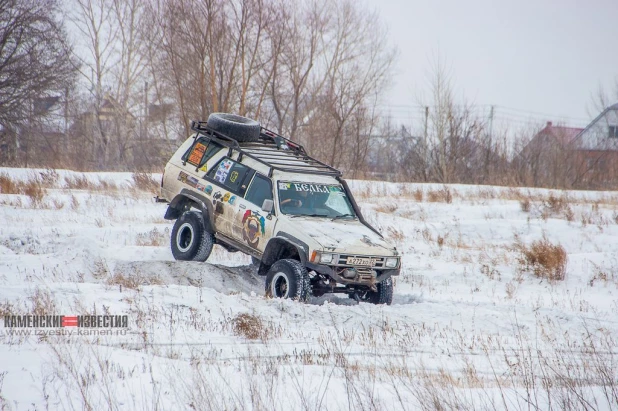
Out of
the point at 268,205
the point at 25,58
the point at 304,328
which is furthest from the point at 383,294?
the point at 25,58

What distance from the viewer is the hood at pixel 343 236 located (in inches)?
370

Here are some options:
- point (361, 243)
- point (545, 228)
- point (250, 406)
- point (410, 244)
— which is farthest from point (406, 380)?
point (545, 228)

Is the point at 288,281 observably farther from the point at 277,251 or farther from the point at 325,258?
the point at 277,251

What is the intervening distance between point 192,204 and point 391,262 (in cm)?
391

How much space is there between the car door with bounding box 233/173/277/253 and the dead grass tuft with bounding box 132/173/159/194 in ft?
37.0

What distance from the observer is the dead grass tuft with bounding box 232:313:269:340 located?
7094mm

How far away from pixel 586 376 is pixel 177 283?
19.8ft

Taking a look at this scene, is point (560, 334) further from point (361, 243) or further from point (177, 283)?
point (177, 283)

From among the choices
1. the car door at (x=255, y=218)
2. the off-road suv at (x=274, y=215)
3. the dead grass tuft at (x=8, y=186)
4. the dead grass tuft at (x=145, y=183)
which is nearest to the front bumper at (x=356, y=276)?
the off-road suv at (x=274, y=215)

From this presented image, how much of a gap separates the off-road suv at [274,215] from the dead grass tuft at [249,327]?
1.59 metres

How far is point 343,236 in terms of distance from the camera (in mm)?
9703

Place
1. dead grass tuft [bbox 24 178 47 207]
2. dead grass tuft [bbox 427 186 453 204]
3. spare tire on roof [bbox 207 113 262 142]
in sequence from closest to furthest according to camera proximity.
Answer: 1. spare tire on roof [bbox 207 113 262 142]
2. dead grass tuft [bbox 24 178 47 207]
3. dead grass tuft [bbox 427 186 453 204]

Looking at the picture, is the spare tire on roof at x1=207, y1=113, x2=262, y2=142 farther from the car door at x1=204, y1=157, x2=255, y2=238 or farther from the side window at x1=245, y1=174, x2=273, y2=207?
the side window at x1=245, y1=174, x2=273, y2=207

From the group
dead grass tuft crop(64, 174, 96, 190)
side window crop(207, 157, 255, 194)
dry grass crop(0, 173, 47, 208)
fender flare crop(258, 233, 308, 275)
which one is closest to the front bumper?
fender flare crop(258, 233, 308, 275)
